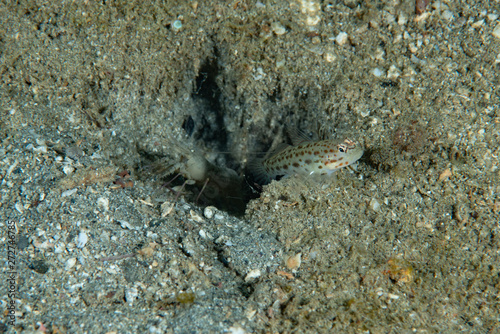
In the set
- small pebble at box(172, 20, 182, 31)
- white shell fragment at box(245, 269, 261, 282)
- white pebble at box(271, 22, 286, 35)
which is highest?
small pebble at box(172, 20, 182, 31)

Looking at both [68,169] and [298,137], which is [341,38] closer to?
[298,137]

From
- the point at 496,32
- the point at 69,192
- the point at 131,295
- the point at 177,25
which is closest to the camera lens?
the point at 131,295

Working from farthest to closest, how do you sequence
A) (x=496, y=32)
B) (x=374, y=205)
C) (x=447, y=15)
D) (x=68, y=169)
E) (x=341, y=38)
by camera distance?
(x=341, y=38)
(x=447, y=15)
(x=496, y=32)
(x=374, y=205)
(x=68, y=169)

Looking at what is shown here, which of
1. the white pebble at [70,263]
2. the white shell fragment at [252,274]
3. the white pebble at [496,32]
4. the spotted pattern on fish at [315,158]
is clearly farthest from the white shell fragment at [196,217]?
the white pebble at [496,32]

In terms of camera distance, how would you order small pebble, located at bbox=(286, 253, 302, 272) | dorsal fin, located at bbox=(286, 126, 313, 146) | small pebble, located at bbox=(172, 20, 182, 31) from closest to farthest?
1. small pebble, located at bbox=(286, 253, 302, 272)
2. small pebble, located at bbox=(172, 20, 182, 31)
3. dorsal fin, located at bbox=(286, 126, 313, 146)

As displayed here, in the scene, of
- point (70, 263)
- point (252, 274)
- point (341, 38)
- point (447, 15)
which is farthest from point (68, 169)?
point (447, 15)

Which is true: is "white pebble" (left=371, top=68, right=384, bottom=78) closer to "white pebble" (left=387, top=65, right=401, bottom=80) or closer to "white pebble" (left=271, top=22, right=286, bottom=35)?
"white pebble" (left=387, top=65, right=401, bottom=80)

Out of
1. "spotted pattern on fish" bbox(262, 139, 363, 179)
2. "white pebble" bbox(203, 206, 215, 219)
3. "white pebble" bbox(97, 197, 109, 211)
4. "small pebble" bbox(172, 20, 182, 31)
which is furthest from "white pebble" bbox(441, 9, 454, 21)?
"white pebble" bbox(97, 197, 109, 211)

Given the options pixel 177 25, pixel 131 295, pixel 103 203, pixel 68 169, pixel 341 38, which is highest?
pixel 177 25
